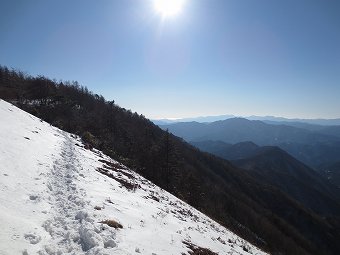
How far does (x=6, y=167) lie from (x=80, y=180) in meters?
4.84

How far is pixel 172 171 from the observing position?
58.6 meters

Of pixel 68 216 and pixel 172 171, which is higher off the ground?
pixel 68 216

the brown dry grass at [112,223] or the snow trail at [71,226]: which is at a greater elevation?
the snow trail at [71,226]

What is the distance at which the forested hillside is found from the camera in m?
59.9

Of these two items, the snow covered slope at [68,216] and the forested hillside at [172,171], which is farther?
the forested hillside at [172,171]

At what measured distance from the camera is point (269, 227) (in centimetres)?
12262

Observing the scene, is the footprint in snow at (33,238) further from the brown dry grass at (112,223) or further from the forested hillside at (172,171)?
the forested hillside at (172,171)

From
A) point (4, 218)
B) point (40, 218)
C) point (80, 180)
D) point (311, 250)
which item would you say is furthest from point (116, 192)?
point (311, 250)

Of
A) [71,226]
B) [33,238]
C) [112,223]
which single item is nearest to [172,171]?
[112,223]

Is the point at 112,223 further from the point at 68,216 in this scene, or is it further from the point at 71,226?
the point at 71,226

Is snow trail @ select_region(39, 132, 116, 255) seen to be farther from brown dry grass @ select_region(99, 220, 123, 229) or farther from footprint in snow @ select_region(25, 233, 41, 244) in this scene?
brown dry grass @ select_region(99, 220, 123, 229)

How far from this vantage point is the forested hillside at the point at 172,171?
5988 cm

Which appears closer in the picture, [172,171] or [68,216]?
[68,216]

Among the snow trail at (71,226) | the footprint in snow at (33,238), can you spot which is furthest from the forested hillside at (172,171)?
the footprint in snow at (33,238)
